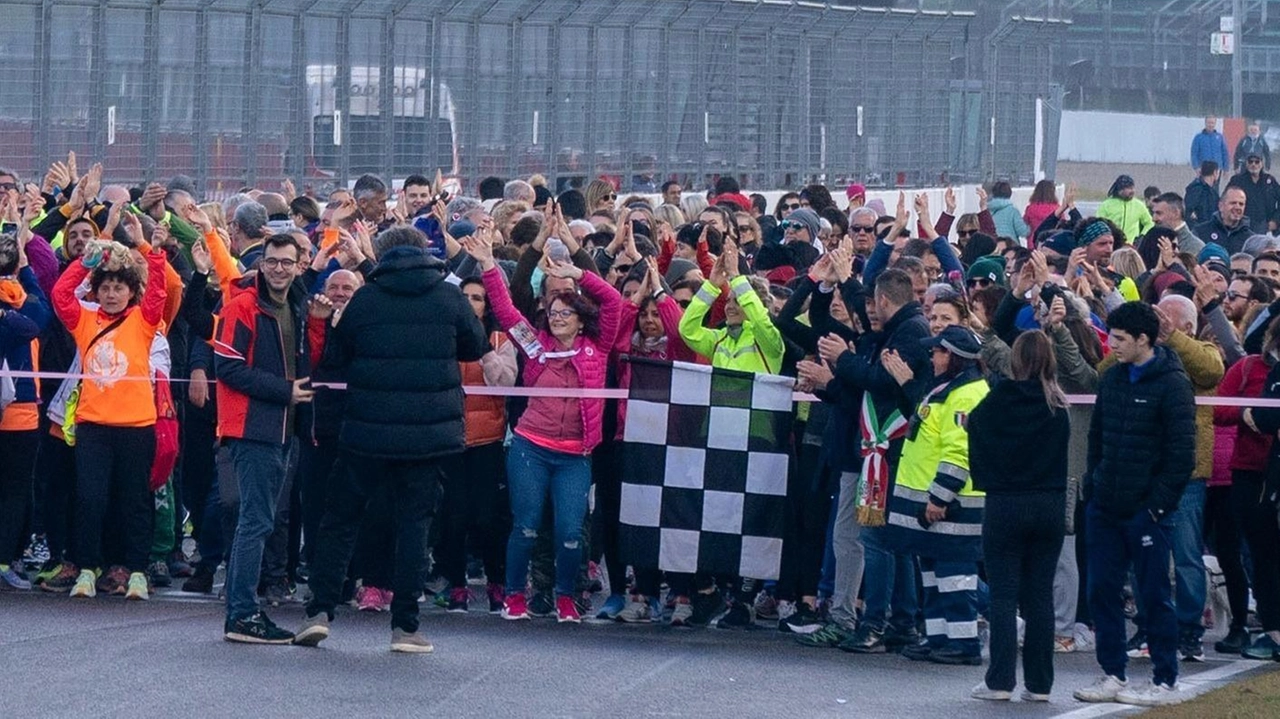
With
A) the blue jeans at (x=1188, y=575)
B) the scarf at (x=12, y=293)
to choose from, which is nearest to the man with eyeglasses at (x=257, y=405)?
the scarf at (x=12, y=293)

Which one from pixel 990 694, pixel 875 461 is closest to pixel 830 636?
pixel 875 461

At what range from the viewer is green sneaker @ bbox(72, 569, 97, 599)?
11.0 metres

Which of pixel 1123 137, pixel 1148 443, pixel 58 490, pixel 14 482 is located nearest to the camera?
pixel 1148 443

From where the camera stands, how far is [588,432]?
10805 millimetres

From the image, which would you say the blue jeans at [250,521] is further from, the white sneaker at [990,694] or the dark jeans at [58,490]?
the white sneaker at [990,694]

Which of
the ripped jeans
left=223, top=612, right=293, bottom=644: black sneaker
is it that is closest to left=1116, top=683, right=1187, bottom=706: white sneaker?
the ripped jeans

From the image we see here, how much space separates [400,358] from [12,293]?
255 cm

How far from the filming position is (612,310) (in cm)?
1094

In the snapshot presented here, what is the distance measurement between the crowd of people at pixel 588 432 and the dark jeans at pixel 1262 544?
15 millimetres

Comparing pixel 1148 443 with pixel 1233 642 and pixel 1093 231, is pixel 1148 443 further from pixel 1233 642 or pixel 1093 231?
pixel 1093 231

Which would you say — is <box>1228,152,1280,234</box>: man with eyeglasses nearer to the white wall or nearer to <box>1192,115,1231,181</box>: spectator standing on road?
<box>1192,115,1231,181</box>: spectator standing on road

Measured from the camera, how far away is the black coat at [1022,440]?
9.00 meters

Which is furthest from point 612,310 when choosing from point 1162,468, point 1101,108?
point 1101,108

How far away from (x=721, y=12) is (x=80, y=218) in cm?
1548
